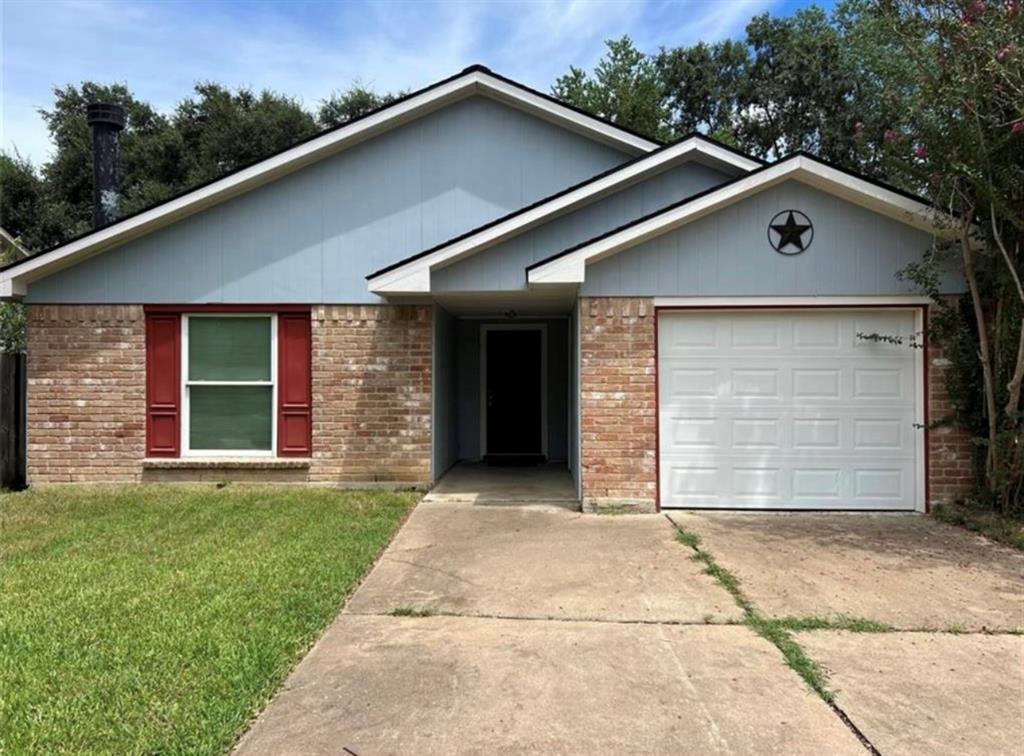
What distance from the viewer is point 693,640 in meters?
4.38

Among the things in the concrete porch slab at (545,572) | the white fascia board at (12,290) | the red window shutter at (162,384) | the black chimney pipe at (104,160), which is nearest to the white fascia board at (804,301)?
the concrete porch slab at (545,572)

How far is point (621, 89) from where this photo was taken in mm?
25922

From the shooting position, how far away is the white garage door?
8.12 m

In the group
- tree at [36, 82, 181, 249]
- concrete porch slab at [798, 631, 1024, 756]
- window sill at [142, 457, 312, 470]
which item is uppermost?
tree at [36, 82, 181, 249]

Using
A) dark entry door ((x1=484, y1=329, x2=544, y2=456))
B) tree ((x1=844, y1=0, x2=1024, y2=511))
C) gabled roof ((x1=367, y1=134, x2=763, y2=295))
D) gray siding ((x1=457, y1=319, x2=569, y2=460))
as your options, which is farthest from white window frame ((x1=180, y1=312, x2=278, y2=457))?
tree ((x1=844, y1=0, x2=1024, y2=511))

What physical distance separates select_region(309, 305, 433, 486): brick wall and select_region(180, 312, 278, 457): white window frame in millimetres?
566

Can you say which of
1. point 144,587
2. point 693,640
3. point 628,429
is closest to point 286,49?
point 628,429

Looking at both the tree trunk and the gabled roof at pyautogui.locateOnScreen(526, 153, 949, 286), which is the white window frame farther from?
the tree trunk

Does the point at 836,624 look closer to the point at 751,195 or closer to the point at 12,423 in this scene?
the point at 751,195

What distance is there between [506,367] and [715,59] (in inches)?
991

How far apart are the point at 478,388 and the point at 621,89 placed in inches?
696

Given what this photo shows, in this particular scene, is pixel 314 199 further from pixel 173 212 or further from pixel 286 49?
pixel 286 49

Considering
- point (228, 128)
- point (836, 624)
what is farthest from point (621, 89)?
point (836, 624)

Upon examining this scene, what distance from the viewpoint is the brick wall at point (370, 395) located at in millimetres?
9562
